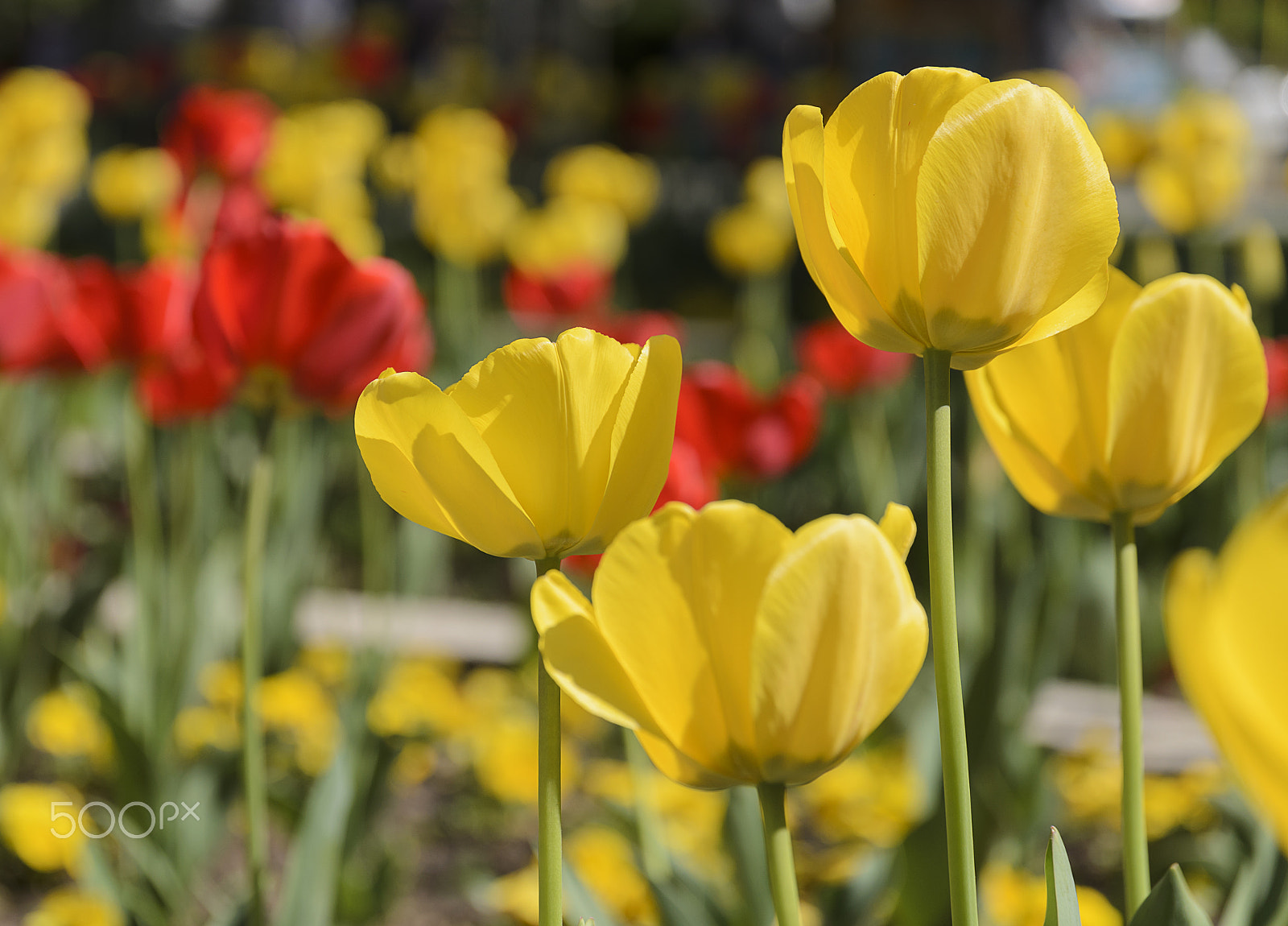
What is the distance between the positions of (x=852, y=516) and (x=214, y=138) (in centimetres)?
180

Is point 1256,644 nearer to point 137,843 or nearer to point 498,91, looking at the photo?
point 137,843

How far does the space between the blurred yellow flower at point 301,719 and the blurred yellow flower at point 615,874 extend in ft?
1.41

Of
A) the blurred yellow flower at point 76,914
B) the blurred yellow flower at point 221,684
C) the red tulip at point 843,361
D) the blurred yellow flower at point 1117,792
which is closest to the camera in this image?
the blurred yellow flower at point 76,914

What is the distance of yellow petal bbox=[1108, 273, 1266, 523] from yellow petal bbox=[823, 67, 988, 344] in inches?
4.7

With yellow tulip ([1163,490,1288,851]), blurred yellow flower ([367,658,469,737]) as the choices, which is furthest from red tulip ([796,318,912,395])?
yellow tulip ([1163,490,1288,851])

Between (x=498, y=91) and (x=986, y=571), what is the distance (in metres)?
6.43

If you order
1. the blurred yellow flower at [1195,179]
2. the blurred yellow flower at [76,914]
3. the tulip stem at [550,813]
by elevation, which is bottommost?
the blurred yellow flower at [76,914]

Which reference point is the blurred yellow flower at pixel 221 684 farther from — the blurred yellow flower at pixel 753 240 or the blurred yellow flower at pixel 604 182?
the blurred yellow flower at pixel 604 182

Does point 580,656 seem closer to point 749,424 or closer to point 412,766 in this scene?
point 749,424

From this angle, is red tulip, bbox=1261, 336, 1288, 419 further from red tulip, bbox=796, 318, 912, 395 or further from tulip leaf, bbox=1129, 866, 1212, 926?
tulip leaf, bbox=1129, 866, 1212, 926

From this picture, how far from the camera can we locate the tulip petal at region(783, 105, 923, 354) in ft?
1.50

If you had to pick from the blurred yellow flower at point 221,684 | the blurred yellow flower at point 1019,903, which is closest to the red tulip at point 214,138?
the blurred yellow flower at point 221,684

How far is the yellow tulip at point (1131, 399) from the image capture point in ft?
1.69

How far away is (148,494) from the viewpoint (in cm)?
183
